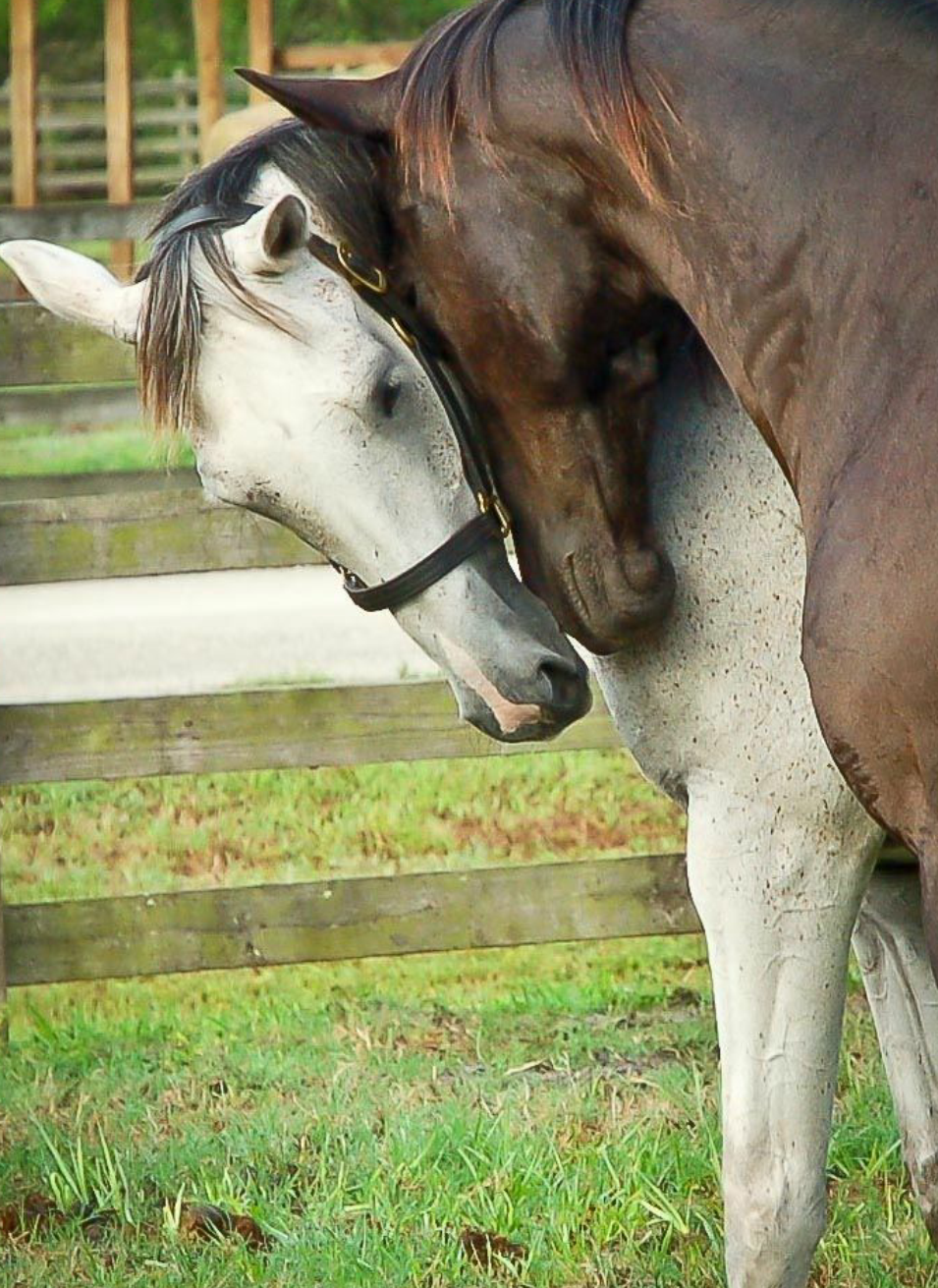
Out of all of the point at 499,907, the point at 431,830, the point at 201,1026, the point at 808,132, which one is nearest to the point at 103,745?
the point at 201,1026

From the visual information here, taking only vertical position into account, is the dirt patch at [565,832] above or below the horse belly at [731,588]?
below

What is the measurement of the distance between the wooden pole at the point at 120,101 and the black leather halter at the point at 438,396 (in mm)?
10096

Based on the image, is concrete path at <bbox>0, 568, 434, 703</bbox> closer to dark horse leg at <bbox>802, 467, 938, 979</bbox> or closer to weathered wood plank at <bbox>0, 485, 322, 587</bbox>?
weathered wood plank at <bbox>0, 485, 322, 587</bbox>

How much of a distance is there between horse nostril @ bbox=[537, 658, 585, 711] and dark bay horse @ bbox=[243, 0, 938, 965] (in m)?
0.12

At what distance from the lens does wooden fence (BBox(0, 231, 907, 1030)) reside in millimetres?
4047

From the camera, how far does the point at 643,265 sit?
2.04 meters

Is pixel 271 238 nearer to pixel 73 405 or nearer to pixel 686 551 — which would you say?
pixel 686 551

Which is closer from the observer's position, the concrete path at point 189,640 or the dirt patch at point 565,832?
the dirt patch at point 565,832

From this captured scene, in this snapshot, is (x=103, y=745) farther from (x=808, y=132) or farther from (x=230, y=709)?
(x=808, y=132)

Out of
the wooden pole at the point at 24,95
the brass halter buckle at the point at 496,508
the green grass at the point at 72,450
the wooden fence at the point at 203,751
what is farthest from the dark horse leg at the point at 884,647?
the wooden pole at the point at 24,95

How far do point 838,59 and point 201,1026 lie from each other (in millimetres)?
2773

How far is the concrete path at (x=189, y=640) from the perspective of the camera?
20.7 ft

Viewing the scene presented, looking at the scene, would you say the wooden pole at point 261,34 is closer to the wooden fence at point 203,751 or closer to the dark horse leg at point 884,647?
the wooden fence at point 203,751

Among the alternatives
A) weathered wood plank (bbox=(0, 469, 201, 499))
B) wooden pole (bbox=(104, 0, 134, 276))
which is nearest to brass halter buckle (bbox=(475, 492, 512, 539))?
weathered wood plank (bbox=(0, 469, 201, 499))
